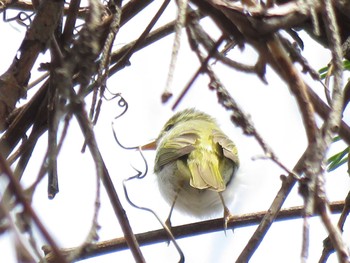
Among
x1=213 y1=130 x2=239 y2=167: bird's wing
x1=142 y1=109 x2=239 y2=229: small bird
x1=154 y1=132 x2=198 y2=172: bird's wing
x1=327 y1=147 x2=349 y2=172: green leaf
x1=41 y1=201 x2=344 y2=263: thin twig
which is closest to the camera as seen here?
x1=41 y1=201 x2=344 y2=263: thin twig

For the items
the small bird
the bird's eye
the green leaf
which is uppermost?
the bird's eye

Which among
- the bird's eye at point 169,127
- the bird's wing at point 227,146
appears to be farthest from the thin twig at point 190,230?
the bird's eye at point 169,127

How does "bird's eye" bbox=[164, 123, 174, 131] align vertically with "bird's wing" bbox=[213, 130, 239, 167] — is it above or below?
above

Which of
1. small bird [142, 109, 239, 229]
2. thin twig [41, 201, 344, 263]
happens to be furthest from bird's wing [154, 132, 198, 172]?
thin twig [41, 201, 344, 263]

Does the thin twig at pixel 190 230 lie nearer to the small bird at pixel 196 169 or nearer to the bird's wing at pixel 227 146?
the small bird at pixel 196 169

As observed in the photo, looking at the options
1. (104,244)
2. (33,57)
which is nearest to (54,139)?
(33,57)

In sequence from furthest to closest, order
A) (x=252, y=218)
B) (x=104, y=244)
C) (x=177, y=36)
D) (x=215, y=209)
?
(x=215, y=209) → (x=252, y=218) → (x=104, y=244) → (x=177, y=36)

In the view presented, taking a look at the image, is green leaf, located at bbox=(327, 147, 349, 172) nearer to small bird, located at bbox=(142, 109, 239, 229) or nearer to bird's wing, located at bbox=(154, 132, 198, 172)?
small bird, located at bbox=(142, 109, 239, 229)

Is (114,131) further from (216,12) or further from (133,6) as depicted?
(216,12)
